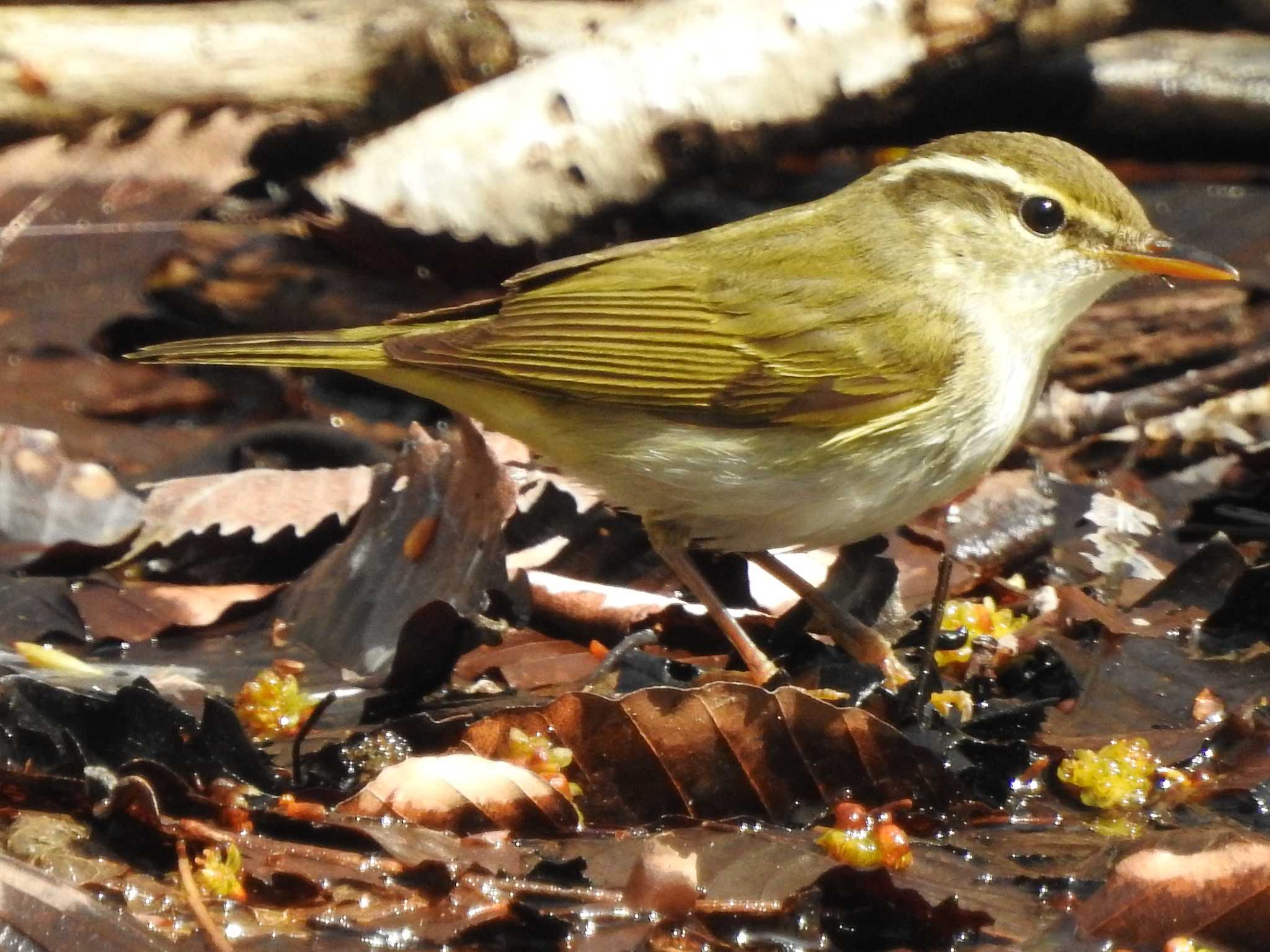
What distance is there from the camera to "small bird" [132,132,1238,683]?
4.22 meters

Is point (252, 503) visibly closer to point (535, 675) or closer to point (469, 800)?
point (535, 675)

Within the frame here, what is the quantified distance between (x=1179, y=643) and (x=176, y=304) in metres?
4.02

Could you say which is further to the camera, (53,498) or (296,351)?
(53,498)

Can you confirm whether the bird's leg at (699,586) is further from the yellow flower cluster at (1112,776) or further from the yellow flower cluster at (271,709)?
the yellow flower cluster at (271,709)

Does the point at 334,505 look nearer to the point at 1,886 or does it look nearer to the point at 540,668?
the point at 540,668

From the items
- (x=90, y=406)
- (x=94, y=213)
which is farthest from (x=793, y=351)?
(x=94, y=213)

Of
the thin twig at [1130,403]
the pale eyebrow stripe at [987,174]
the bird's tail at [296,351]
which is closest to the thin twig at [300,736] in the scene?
the bird's tail at [296,351]

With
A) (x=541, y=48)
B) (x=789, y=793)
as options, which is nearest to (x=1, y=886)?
(x=789, y=793)

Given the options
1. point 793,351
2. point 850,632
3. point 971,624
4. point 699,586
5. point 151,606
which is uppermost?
point 793,351

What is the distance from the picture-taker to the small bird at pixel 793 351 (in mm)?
4223

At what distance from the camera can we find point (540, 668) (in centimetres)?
434

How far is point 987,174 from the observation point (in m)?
4.63

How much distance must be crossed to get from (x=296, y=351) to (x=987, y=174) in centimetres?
189

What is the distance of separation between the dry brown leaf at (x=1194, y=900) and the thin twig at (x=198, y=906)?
1.54 m
